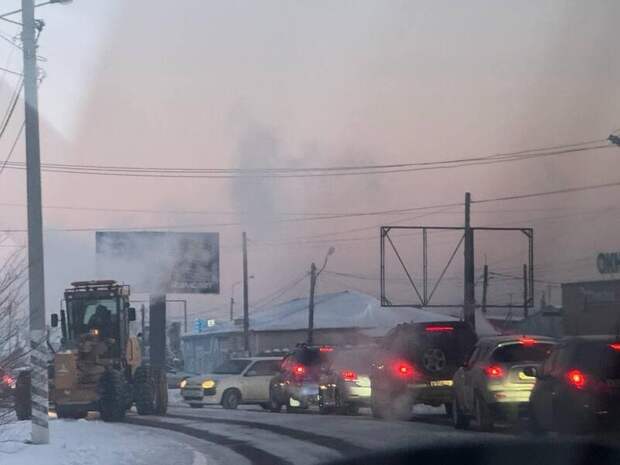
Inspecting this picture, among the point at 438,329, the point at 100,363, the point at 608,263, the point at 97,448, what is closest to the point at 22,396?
the point at 97,448

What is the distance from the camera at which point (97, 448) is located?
1917cm

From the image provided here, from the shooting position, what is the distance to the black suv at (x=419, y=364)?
963 inches

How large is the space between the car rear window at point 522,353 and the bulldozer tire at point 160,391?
1299cm

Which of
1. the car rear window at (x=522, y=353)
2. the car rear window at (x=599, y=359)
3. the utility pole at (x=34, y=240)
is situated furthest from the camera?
the car rear window at (x=522, y=353)

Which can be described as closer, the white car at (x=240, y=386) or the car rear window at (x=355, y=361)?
the car rear window at (x=355, y=361)

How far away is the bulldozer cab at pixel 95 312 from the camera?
30.6m

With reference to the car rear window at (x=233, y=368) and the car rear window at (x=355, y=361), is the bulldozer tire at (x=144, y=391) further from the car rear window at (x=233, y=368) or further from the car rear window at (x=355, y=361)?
the car rear window at (x=233, y=368)

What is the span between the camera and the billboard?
134 feet

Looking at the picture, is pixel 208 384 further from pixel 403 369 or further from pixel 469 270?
pixel 403 369

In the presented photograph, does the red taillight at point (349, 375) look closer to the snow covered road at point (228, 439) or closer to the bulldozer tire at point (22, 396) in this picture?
the snow covered road at point (228, 439)

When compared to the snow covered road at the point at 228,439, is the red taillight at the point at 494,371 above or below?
above

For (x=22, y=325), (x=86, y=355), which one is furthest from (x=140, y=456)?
(x=86, y=355)

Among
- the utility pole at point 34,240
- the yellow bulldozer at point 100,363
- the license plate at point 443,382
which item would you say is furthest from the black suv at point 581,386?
the yellow bulldozer at point 100,363

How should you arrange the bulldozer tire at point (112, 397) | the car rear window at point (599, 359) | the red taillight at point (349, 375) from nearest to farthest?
the car rear window at point (599, 359) → the bulldozer tire at point (112, 397) → the red taillight at point (349, 375)
